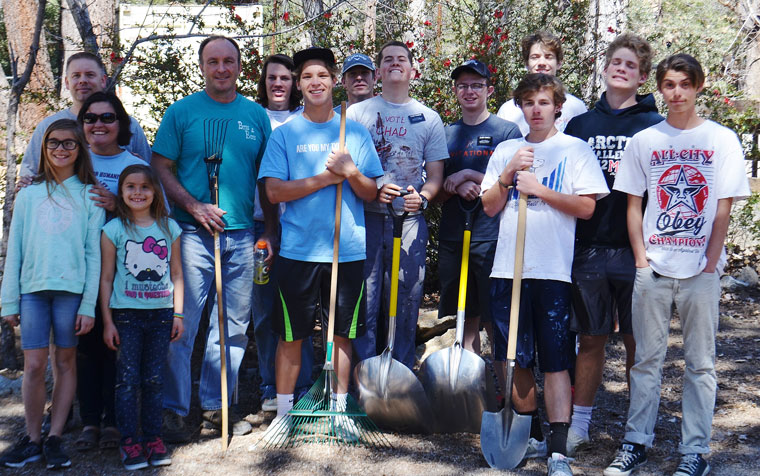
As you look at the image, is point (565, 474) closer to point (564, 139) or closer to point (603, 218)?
point (603, 218)

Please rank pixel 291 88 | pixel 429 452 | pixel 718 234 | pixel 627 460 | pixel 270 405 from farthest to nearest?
pixel 291 88 → pixel 270 405 → pixel 429 452 → pixel 627 460 → pixel 718 234

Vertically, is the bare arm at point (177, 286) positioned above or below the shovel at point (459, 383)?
above

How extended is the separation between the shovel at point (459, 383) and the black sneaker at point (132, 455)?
1.62m

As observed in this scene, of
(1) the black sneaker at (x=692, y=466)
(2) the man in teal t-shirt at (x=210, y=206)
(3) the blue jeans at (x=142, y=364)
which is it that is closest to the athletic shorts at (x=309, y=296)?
(2) the man in teal t-shirt at (x=210, y=206)

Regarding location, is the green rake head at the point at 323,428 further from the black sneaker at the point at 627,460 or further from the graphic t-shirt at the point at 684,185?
the graphic t-shirt at the point at 684,185

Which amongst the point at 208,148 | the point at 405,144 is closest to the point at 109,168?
the point at 208,148

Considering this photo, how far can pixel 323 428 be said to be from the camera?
13.9ft

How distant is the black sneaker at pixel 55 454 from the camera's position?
3.81 meters

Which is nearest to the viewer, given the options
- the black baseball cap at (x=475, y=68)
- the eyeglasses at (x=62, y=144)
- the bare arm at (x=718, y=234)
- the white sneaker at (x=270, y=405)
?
the bare arm at (x=718, y=234)

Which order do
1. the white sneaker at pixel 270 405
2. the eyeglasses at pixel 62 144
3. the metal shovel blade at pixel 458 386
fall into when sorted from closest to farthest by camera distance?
the eyeglasses at pixel 62 144 → the metal shovel blade at pixel 458 386 → the white sneaker at pixel 270 405

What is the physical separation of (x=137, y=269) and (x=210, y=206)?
0.56 m

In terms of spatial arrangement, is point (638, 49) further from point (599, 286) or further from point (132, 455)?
point (132, 455)

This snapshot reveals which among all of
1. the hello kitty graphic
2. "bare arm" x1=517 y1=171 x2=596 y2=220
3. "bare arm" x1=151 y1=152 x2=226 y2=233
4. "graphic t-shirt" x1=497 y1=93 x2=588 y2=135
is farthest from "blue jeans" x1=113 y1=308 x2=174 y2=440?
"graphic t-shirt" x1=497 y1=93 x2=588 y2=135

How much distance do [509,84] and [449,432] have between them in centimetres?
382
